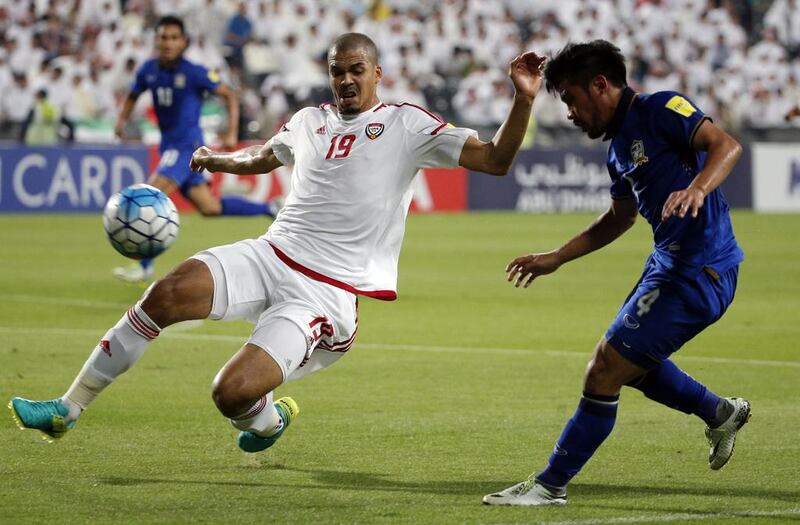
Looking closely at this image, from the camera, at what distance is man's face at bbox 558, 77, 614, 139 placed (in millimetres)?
5809

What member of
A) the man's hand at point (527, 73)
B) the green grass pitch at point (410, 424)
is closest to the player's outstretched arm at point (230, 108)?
the green grass pitch at point (410, 424)

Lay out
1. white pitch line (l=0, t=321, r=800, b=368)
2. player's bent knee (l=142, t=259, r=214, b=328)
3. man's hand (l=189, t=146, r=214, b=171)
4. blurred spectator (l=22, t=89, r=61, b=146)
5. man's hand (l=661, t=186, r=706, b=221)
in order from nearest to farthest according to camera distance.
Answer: man's hand (l=661, t=186, r=706, b=221), player's bent knee (l=142, t=259, r=214, b=328), man's hand (l=189, t=146, r=214, b=171), white pitch line (l=0, t=321, r=800, b=368), blurred spectator (l=22, t=89, r=61, b=146)

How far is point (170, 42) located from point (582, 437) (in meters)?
9.45

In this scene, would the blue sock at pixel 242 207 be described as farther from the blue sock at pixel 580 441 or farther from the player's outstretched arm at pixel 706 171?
the player's outstretched arm at pixel 706 171

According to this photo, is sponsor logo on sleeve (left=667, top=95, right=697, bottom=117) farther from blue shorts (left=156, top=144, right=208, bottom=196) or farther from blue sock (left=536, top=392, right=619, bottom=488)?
blue shorts (left=156, top=144, right=208, bottom=196)

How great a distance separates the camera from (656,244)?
19.7ft

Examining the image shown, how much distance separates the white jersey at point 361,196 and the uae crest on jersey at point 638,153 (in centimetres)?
83

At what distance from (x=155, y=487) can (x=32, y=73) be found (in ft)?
74.1

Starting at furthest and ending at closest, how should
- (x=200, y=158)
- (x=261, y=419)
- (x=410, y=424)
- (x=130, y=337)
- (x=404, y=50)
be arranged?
(x=404, y=50) → (x=410, y=424) → (x=200, y=158) → (x=261, y=419) → (x=130, y=337)

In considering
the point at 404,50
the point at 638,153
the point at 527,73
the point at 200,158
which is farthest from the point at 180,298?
the point at 404,50

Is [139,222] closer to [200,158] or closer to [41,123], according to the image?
[200,158]

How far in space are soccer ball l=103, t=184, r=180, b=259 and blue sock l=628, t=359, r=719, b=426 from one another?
3.11 m

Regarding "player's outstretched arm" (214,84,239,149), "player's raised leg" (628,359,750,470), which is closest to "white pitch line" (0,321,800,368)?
"player's outstretched arm" (214,84,239,149)

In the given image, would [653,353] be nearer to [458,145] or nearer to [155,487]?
[458,145]
